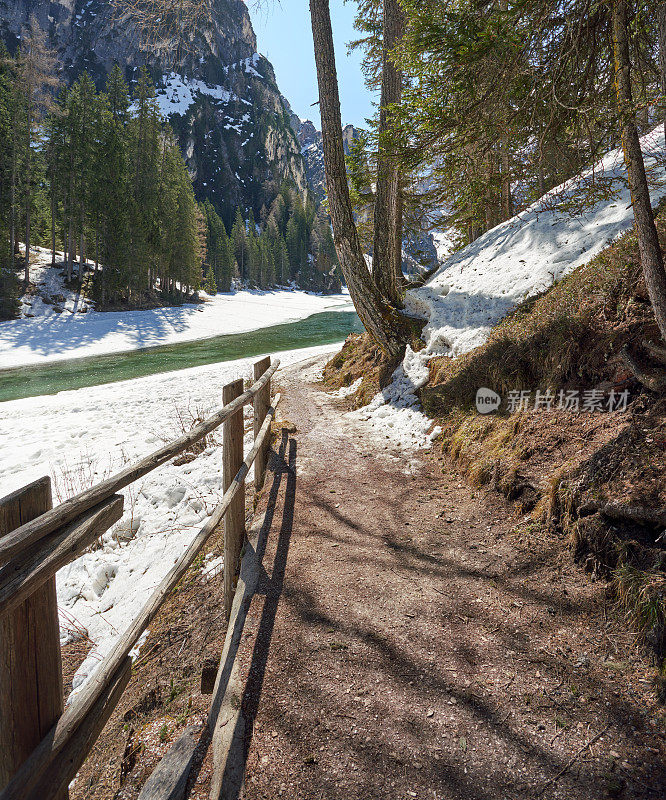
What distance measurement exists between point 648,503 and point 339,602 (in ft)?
7.77

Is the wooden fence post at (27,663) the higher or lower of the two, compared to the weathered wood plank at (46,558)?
lower

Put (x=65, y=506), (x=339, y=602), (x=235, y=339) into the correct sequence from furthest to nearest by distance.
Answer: (x=235, y=339) < (x=339, y=602) < (x=65, y=506)

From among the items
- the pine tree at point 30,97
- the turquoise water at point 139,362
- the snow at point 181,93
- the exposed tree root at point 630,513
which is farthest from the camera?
the snow at point 181,93

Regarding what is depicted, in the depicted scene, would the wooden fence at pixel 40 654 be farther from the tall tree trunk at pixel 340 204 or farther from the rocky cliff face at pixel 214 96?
the rocky cliff face at pixel 214 96

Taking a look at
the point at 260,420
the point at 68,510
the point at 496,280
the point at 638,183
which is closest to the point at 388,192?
the point at 496,280

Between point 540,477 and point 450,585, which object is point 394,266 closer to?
point 540,477

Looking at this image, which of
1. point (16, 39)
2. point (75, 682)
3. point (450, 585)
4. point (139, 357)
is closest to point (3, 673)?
point (75, 682)

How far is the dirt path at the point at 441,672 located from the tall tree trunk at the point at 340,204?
5.17 meters

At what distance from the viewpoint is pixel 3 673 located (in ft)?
4.00

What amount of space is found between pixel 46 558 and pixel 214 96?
145 metres

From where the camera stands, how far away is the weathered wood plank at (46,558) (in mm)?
1130

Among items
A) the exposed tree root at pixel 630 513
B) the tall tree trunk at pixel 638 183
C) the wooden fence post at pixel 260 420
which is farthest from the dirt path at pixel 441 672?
the tall tree trunk at pixel 638 183

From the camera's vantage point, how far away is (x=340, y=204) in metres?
7.86

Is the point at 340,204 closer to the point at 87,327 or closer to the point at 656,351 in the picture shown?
the point at 656,351
